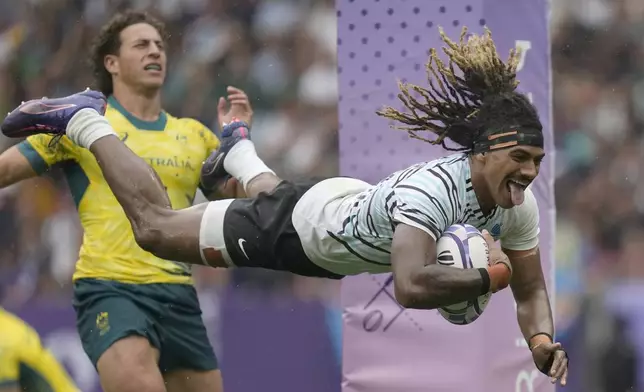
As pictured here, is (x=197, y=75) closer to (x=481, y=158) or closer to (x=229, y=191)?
(x=229, y=191)

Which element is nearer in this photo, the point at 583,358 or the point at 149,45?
the point at 149,45

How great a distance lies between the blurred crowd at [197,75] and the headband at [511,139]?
4.56 metres

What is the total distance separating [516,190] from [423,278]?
1.90 feet

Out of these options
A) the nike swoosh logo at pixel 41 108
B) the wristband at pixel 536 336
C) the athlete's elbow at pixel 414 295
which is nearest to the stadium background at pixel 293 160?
the nike swoosh logo at pixel 41 108

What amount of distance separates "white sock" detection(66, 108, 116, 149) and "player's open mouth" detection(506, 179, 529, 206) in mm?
1908

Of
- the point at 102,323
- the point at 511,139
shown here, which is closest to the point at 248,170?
the point at 102,323

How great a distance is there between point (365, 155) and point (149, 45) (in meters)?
1.29

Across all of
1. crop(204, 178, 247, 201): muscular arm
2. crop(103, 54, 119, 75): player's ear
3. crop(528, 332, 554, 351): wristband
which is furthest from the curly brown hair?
crop(528, 332, 554, 351): wristband

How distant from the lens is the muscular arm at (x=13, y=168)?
5953mm

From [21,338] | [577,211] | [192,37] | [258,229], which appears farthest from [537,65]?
[192,37]

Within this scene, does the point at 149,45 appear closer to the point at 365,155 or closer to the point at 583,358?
the point at 365,155

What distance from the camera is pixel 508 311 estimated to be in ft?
20.4

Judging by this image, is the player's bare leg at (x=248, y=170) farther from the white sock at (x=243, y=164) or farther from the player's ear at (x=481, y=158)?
the player's ear at (x=481, y=158)

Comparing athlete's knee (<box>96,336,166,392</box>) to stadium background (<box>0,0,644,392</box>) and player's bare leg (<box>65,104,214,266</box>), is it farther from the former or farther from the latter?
stadium background (<box>0,0,644,392</box>)
